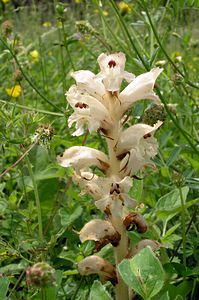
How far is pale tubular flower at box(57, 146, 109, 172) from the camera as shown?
1354mm

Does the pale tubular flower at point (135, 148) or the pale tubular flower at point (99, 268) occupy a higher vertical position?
the pale tubular flower at point (135, 148)

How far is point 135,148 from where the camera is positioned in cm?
133

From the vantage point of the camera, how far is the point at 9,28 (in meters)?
2.50

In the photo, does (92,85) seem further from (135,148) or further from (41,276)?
(41,276)

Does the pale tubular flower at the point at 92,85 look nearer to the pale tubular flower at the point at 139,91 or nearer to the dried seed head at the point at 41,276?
the pale tubular flower at the point at 139,91

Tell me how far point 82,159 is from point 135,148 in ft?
0.40

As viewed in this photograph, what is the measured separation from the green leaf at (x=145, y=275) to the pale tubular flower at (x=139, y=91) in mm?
351

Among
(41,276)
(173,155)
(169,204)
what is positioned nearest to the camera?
(41,276)

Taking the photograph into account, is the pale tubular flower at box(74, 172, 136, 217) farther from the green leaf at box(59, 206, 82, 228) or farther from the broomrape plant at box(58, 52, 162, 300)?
the green leaf at box(59, 206, 82, 228)

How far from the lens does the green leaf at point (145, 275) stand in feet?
3.85

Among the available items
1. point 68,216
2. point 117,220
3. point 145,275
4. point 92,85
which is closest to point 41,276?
point 145,275

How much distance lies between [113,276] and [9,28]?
1423 mm

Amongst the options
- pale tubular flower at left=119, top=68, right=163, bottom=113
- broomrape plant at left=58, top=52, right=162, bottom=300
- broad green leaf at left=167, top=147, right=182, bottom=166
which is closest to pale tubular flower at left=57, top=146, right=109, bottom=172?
broomrape plant at left=58, top=52, right=162, bottom=300

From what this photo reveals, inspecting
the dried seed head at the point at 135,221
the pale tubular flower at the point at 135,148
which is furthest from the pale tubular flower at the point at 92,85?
the dried seed head at the point at 135,221
